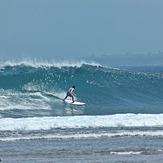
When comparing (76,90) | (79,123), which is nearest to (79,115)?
(79,123)

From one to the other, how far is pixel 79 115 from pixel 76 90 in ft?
20.3

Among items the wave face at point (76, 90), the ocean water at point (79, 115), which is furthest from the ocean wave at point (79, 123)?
the wave face at point (76, 90)

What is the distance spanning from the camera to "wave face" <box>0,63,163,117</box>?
17.9 meters

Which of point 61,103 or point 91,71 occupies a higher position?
point 91,71

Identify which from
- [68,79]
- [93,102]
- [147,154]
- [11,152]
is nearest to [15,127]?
[11,152]

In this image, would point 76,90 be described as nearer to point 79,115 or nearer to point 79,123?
point 79,115

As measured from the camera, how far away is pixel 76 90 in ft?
73.3

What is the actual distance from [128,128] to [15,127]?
4.12m

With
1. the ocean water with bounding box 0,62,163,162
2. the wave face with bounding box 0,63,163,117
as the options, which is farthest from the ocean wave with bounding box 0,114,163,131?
the wave face with bounding box 0,63,163,117

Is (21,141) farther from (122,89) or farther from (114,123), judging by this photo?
(122,89)

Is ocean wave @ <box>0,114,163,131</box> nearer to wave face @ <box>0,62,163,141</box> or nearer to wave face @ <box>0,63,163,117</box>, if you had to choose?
wave face @ <box>0,62,163,141</box>

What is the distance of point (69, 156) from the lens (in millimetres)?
8594

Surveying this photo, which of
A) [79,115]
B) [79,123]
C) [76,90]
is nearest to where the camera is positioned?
[79,123]

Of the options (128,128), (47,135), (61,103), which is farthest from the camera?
(61,103)
